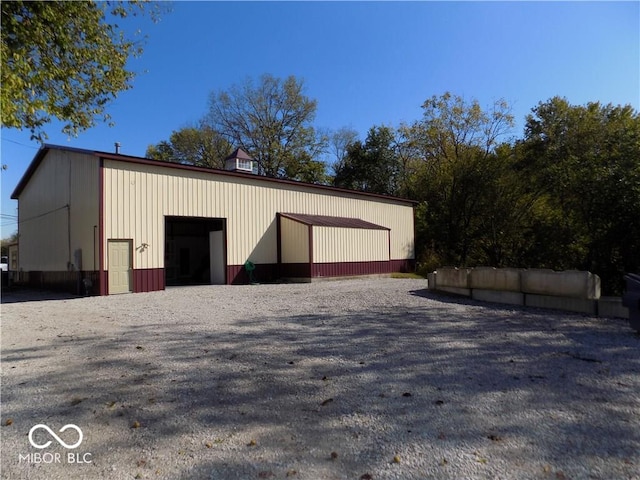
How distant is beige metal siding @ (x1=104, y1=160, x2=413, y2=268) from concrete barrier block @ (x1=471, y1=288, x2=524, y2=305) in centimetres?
1081

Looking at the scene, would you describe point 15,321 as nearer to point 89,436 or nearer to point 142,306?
point 142,306

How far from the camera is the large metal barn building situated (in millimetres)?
15555

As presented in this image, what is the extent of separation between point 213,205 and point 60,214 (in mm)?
7000

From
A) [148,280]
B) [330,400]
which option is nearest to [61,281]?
[148,280]

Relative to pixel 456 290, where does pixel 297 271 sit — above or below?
above

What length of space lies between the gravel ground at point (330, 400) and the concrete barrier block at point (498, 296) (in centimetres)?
168

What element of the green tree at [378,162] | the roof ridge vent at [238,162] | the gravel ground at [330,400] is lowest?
the gravel ground at [330,400]

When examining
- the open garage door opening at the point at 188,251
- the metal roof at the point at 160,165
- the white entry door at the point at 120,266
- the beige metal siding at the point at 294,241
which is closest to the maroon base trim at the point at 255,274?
the beige metal siding at the point at 294,241

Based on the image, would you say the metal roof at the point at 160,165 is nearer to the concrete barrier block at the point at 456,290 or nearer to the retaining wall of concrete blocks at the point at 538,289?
the concrete barrier block at the point at 456,290

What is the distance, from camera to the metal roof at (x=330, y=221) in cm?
1989

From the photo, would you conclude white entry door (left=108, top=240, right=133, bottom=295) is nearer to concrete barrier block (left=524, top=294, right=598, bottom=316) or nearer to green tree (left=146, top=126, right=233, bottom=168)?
concrete barrier block (left=524, top=294, right=598, bottom=316)

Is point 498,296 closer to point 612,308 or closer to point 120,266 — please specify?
point 612,308

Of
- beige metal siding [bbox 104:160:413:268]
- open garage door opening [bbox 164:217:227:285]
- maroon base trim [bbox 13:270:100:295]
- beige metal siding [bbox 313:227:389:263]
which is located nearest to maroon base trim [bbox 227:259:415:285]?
beige metal siding [bbox 313:227:389:263]

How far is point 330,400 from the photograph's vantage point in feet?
13.9
